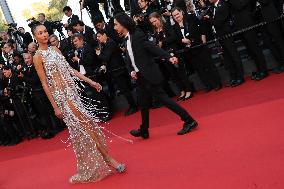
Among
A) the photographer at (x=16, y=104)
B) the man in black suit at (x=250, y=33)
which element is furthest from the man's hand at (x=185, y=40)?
the photographer at (x=16, y=104)

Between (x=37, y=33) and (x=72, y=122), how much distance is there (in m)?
0.95

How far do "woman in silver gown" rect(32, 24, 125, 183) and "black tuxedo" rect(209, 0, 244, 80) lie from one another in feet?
9.90

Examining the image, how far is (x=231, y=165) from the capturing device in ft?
11.6

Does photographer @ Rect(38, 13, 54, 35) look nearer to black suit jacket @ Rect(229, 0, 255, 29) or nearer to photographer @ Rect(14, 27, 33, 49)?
photographer @ Rect(14, 27, 33, 49)

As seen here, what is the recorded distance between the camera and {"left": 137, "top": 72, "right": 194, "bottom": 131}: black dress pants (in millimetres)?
4871

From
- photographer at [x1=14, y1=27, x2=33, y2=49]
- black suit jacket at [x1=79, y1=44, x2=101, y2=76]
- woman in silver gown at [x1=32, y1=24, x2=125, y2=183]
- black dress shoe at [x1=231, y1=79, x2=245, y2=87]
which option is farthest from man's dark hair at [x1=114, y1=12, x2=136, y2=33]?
photographer at [x1=14, y1=27, x2=33, y2=49]

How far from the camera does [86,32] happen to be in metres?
8.36

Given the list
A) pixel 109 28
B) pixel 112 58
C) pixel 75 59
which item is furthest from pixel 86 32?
pixel 112 58

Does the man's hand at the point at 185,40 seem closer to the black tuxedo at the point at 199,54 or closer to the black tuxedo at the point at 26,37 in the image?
the black tuxedo at the point at 199,54

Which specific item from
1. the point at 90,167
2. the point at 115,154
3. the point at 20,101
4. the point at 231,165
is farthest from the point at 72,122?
the point at 20,101

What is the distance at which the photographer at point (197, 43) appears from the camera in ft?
22.1

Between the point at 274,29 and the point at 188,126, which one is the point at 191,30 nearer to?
the point at 274,29

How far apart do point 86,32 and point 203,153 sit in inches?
198

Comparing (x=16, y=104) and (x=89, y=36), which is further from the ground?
(x=89, y=36)
